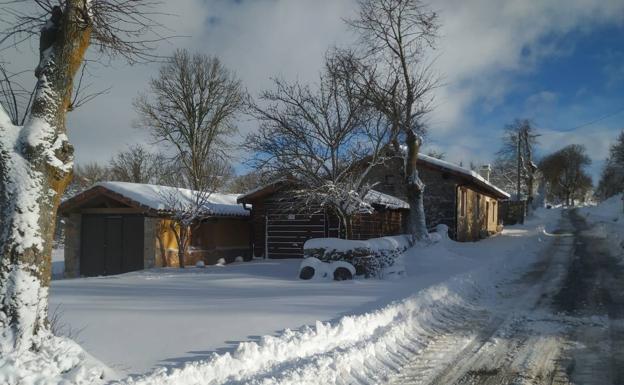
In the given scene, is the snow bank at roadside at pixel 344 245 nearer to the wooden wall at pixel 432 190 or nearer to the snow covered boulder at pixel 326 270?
the snow covered boulder at pixel 326 270

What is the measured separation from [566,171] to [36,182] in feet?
310

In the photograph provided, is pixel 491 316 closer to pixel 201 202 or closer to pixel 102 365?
pixel 102 365

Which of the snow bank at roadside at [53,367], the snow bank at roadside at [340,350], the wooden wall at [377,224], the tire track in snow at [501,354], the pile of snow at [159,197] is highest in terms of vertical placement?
the pile of snow at [159,197]

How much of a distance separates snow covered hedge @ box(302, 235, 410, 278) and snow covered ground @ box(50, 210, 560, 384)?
77cm

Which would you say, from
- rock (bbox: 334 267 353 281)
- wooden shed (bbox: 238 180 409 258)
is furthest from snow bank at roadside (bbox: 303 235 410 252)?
wooden shed (bbox: 238 180 409 258)

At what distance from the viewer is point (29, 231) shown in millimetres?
4824

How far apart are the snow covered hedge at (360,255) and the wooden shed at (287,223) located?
224 inches

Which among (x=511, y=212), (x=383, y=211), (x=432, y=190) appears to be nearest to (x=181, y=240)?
(x=383, y=211)

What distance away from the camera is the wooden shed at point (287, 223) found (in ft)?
66.6

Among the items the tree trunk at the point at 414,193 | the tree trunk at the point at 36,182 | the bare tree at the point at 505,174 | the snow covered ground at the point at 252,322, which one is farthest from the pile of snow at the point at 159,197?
the bare tree at the point at 505,174

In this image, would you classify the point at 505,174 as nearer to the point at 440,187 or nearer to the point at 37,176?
the point at 440,187

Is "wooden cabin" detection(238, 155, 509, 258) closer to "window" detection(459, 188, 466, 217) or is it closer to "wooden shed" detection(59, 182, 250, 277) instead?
"window" detection(459, 188, 466, 217)

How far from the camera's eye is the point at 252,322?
23.4 feet

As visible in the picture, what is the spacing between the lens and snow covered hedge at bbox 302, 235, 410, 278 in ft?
43.9
